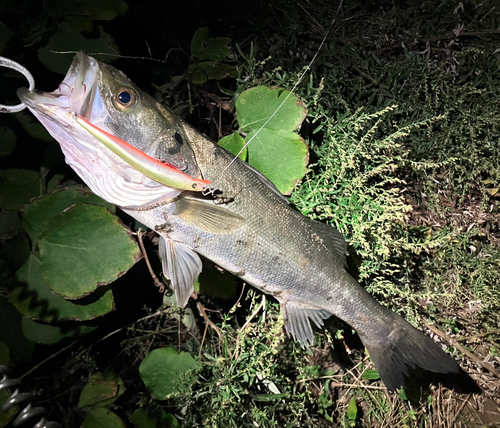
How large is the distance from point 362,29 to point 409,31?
283mm

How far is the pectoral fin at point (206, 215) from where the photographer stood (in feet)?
5.08

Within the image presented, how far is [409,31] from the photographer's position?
2.23 meters

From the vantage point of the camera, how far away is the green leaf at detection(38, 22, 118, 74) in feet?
6.37

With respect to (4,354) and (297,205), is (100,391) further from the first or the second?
(297,205)

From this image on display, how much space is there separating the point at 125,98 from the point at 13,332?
1.51m

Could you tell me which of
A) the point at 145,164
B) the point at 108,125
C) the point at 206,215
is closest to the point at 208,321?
the point at 206,215

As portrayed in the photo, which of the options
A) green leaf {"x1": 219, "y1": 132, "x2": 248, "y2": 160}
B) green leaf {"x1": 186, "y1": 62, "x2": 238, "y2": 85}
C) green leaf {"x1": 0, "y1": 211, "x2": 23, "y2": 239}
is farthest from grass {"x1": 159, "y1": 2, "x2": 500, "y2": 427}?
green leaf {"x1": 0, "y1": 211, "x2": 23, "y2": 239}

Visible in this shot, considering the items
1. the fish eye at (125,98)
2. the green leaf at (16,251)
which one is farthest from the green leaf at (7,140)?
the fish eye at (125,98)

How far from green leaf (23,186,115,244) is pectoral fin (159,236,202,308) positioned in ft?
1.66

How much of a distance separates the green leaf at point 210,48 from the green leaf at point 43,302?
1.44 metres

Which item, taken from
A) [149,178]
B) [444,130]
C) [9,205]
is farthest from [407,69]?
[9,205]

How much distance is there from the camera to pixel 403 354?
Result: 1855 mm

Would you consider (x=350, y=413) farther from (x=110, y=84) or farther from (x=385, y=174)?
(x=110, y=84)

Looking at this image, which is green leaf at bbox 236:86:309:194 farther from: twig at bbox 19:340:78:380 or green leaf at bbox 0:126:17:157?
twig at bbox 19:340:78:380
